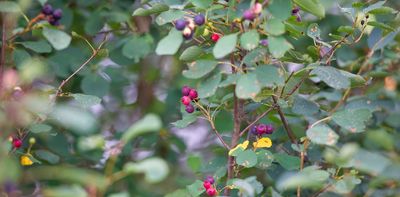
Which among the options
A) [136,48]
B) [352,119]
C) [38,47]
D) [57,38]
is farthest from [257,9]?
[136,48]

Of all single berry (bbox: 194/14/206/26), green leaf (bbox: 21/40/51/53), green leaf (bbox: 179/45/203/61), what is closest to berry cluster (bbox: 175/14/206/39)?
single berry (bbox: 194/14/206/26)

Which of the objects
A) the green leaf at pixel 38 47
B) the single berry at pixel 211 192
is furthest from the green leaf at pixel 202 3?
the green leaf at pixel 38 47

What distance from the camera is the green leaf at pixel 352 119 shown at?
1.37m

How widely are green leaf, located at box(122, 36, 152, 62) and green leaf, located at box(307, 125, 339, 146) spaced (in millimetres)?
961

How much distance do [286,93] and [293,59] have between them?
8 centimetres

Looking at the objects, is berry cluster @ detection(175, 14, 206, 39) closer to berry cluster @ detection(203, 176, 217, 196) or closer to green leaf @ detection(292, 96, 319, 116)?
berry cluster @ detection(203, 176, 217, 196)

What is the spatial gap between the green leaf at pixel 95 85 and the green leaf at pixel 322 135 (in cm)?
99

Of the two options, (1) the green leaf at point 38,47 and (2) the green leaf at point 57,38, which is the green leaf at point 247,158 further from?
(1) the green leaf at point 38,47

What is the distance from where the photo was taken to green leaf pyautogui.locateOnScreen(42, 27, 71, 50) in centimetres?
138

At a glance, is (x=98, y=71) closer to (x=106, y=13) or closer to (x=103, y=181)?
(x=106, y=13)

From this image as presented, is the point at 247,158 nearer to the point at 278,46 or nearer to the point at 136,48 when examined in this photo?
the point at 278,46

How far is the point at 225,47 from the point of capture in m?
1.21

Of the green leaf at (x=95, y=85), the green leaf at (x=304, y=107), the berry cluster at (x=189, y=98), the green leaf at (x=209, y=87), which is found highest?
the green leaf at (x=209, y=87)

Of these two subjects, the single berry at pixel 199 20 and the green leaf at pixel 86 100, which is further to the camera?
the green leaf at pixel 86 100
